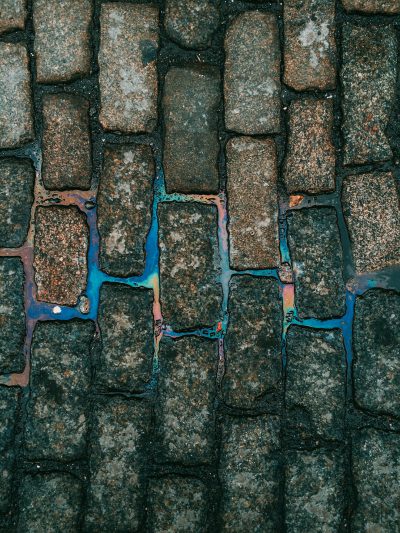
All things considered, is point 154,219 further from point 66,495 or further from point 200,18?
point 66,495

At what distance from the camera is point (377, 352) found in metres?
2.41

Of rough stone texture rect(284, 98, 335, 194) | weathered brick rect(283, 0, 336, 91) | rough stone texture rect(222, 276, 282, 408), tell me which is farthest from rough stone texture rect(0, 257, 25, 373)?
weathered brick rect(283, 0, 336, 91)

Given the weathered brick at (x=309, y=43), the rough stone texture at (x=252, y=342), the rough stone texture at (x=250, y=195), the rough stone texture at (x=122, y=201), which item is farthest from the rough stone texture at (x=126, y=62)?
the rough stone texture at (x=252, y=342)

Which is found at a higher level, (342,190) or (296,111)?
(296,111)

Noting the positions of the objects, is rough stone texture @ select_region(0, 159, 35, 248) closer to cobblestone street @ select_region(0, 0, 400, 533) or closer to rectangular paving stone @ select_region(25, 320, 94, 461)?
cobblestone street @ select_region(0, 0, 400, 533)

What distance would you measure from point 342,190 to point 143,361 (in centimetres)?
111

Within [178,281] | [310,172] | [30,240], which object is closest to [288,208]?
[310,172]

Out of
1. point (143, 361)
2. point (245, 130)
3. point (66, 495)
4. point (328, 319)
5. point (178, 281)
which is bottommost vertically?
point (66, 495)

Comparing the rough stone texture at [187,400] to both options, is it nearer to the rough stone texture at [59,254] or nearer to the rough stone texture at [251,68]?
the rough stone texture at [59,254]

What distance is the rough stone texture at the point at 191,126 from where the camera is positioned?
7.91 ft

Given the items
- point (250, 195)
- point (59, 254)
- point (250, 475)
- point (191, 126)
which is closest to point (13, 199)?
point (59, 254)

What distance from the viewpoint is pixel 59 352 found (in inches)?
95.0

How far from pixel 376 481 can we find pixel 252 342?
30.0 inches

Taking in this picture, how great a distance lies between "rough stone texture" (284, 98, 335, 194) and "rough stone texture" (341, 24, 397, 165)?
0.09m
